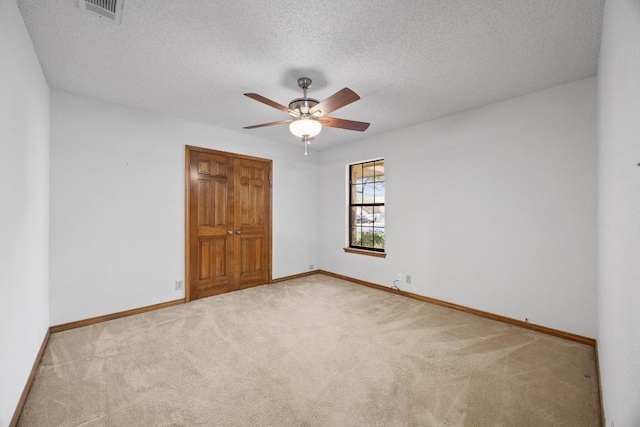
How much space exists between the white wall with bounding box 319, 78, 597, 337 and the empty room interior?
0.02 m

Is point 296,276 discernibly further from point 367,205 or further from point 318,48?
point 318,48

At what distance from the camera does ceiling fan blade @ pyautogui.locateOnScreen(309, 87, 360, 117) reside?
2.02 metres

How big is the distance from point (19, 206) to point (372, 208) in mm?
4202

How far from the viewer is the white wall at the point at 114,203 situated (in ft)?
9.57

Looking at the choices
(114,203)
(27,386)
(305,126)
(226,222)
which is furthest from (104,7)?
(226,222)

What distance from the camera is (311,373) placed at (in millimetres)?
2125

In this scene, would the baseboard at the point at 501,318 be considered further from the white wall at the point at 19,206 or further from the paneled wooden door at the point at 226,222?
the white wall at the point at 19,206

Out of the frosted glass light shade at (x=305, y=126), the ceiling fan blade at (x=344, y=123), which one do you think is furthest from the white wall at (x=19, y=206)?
the ceiling fan blade at (x=344, y=123)

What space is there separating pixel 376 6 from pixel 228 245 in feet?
12.0

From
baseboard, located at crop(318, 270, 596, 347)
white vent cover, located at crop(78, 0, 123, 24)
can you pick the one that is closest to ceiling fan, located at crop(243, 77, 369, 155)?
white vent cover, located at crop(78, 0, 123, 24)

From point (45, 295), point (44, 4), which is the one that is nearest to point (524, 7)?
point (44, 4)

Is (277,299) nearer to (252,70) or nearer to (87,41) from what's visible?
(252,70)

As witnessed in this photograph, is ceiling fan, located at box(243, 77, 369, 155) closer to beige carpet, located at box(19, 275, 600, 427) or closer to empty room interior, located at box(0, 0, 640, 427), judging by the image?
empty room interior, located at box(0, 0, 640, 427)

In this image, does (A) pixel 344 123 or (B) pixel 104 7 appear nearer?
(B) pixel 104 7
